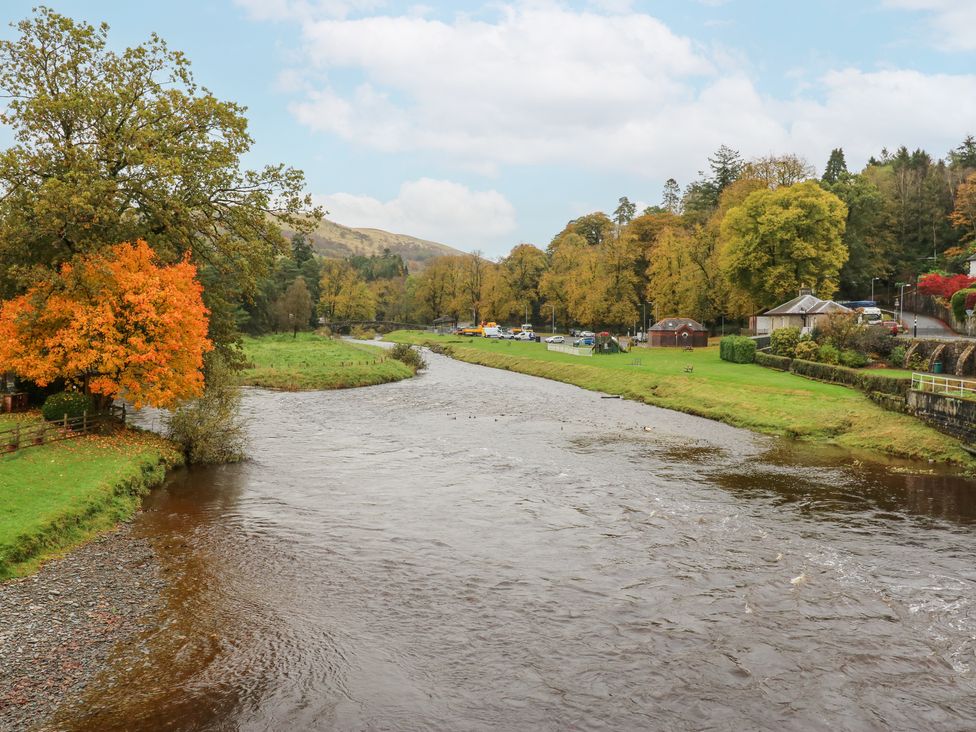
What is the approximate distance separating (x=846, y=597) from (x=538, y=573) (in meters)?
7.56

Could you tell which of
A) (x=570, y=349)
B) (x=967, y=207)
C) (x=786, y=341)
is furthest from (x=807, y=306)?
(x=967, y=207)

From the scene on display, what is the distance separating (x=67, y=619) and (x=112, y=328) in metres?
16.6

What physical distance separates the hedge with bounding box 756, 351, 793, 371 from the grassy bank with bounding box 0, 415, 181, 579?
1758 inches

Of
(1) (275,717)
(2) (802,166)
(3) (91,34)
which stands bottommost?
(1) (275,717)

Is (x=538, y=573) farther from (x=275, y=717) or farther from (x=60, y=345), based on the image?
(x=60, y=345)

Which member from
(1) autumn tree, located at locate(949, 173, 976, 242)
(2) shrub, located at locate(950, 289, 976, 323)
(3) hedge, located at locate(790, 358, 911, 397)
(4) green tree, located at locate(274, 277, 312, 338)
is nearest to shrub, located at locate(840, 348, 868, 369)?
(3) hedge, located at locate(790, 358, 911, 397)

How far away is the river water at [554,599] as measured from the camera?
39.7 ft

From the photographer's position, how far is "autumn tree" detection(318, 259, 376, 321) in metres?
157

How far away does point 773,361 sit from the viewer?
5594 cm

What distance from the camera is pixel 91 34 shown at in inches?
1188

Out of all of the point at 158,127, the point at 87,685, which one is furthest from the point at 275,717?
the point at 158,127

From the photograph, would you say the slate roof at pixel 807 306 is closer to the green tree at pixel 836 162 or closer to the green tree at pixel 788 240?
the green tree at pixel 788 240

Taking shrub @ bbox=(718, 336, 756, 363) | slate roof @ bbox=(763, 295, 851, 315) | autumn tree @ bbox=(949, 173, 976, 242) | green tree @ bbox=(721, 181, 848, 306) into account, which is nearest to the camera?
shrub @ bbox=(718, 336, 756, 363)

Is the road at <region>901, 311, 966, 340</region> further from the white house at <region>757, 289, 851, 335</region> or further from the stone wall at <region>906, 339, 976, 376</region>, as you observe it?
the stone wall at <region>906, 339, 976, 376</region>
